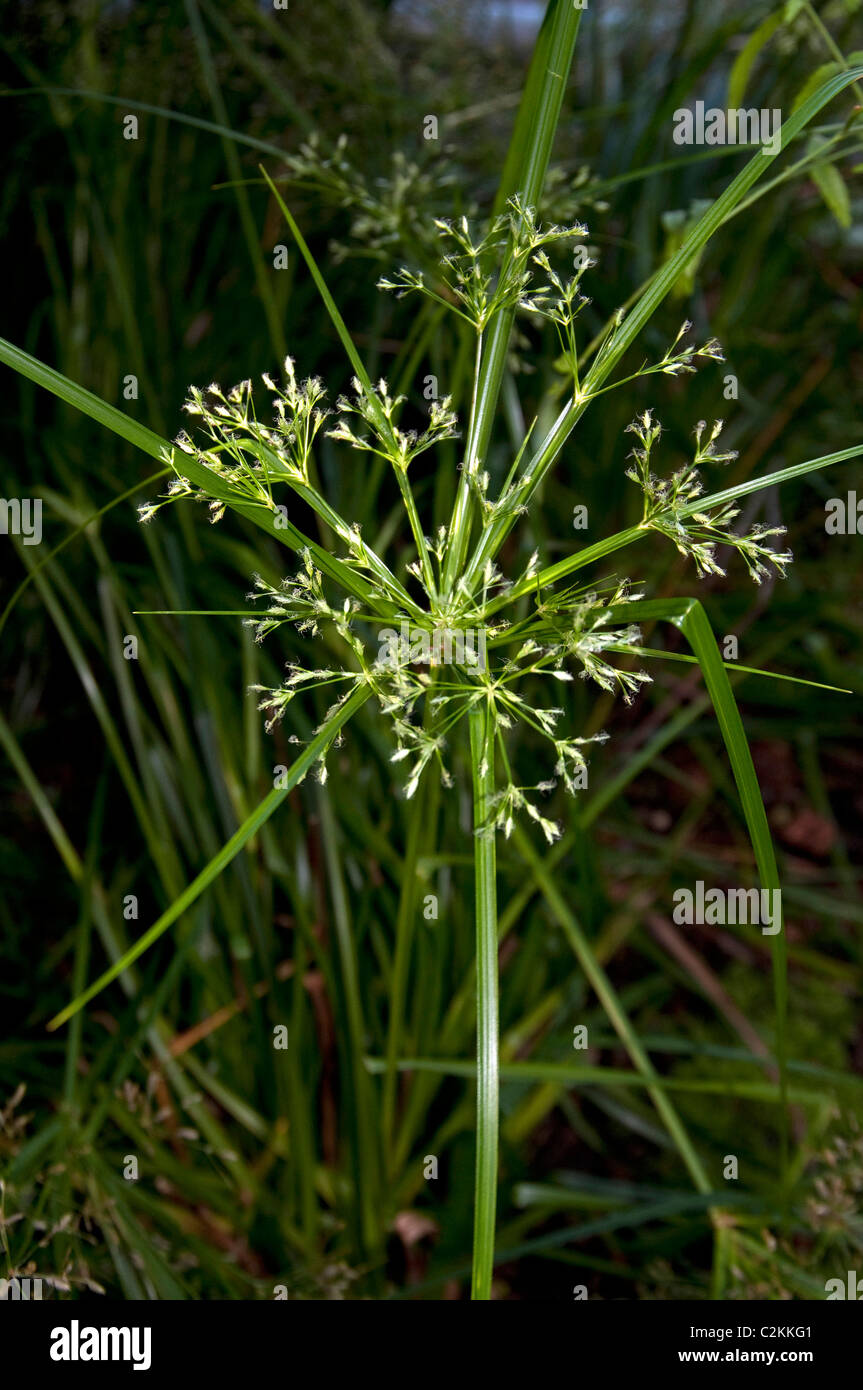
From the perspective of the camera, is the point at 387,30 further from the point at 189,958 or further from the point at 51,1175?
the point at 51,1175

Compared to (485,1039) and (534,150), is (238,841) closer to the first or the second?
(485,1039)

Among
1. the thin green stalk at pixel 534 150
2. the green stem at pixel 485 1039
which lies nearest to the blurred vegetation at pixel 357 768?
the thin green stalk at pixel 534 150

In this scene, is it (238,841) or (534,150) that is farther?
(534,150)

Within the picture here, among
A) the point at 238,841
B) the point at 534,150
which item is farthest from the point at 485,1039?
the point at 534,150

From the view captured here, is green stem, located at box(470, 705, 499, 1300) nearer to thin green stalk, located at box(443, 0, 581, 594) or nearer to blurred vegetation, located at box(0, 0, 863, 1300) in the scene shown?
thin green stalk, located at box(443, 0, 581, 594)

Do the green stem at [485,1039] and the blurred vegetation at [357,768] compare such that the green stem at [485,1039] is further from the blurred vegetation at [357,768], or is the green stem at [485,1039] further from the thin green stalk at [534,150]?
the blurred vegetation at [357,768]
